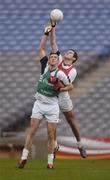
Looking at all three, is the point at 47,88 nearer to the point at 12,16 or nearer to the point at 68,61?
the point at 68,61

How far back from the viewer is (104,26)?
1683 cm

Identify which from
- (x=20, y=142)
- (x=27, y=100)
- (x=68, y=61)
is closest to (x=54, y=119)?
(x=68, y=61)

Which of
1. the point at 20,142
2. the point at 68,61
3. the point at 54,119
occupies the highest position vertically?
the point at 68,61

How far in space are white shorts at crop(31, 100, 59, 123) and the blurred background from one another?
4920mm

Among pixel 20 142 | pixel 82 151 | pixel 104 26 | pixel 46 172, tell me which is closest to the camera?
pixel 46 172

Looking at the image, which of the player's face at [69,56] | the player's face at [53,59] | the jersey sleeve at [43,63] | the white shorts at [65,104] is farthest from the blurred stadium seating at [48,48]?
the player's face at [53,59]

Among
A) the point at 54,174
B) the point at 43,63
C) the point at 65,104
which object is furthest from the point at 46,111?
the point at 65,104

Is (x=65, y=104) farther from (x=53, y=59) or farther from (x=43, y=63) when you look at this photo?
(x=53, y=59)

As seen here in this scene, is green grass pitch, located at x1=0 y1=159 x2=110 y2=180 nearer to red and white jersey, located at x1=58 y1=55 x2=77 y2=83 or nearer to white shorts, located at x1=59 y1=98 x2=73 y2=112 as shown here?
white shorts, located at x1=59 y1=98 x2=73 y2=112

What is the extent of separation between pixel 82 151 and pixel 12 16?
7.47 m

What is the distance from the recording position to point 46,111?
8.92 meters

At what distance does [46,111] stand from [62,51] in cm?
744

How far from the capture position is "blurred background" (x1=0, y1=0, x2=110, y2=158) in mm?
15219

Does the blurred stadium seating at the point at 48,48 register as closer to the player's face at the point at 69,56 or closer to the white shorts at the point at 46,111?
the player's face at the point at 69,56
